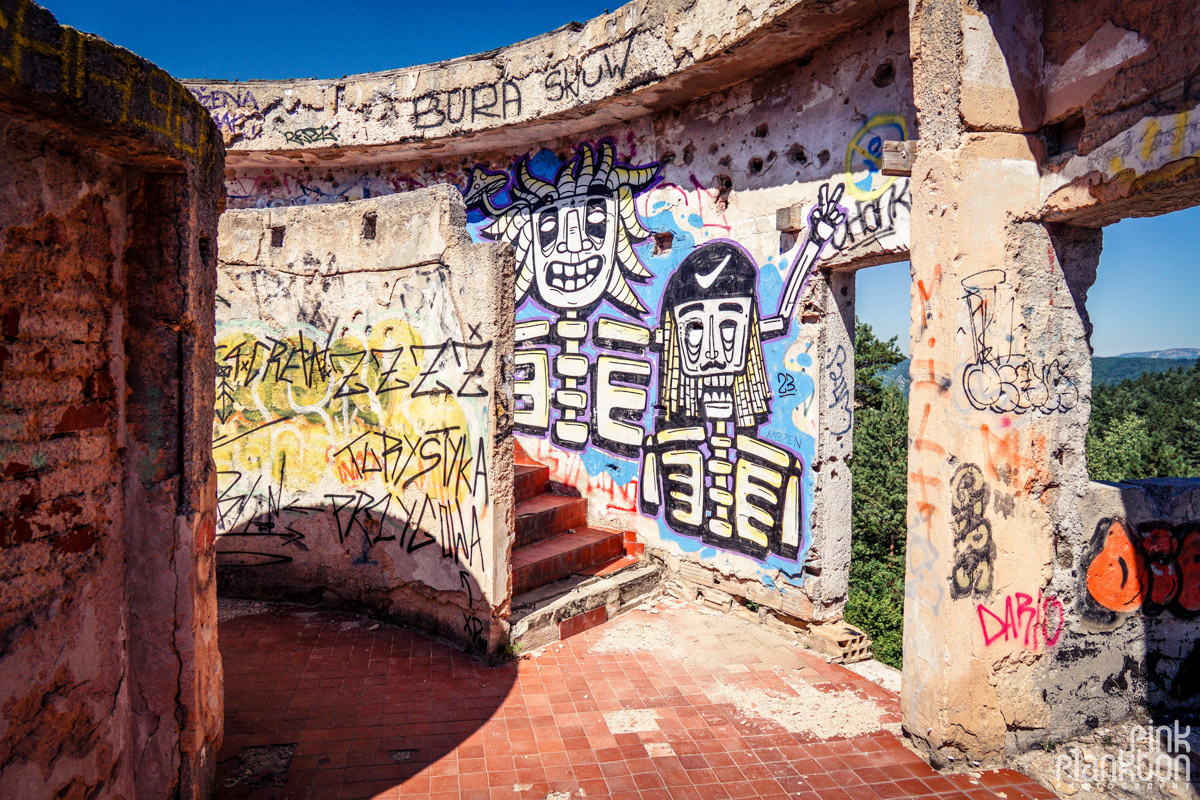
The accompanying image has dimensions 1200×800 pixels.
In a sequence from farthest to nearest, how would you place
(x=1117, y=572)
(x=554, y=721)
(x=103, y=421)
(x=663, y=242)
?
(x=663, y=242), (x=554, y=721), (x=1117, y=572), (x=103, y=421)

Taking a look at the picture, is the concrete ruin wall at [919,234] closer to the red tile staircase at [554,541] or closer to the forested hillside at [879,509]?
the red tile staircase at [554,541]

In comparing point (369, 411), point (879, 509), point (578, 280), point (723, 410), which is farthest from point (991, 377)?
point (879, 509)

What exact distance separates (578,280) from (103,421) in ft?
18.1

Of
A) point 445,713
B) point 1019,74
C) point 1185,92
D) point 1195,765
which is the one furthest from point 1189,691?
point 445,713

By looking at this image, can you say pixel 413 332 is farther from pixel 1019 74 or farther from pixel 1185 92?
pixel 1185 92

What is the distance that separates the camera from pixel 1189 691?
14.6ft

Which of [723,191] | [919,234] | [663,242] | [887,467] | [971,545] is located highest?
[723,191]

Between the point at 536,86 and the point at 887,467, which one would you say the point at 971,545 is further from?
the point at 887,467

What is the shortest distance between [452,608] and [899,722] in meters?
3.36

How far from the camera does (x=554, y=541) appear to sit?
7020mm

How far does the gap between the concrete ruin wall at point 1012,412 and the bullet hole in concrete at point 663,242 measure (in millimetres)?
3213

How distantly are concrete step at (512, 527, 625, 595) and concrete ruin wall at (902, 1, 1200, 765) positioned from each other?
318 cm

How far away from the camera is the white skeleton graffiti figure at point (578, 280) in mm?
7539

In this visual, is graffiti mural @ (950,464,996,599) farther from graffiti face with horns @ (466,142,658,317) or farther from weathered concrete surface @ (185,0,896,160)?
graffiti face with horns @ (466,142,658,317)
